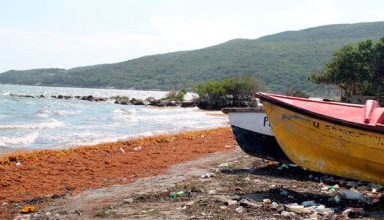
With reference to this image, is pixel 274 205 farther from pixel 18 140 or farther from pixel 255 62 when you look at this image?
pixel 255 62

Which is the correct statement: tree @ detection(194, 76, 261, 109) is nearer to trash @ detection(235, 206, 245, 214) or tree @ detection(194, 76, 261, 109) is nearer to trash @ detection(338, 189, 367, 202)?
trash @ detection(338, 189, 367, 202)

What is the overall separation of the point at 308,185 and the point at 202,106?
5072cm

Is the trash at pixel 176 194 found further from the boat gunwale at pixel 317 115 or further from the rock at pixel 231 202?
the boat gunwale at pixel 317 115

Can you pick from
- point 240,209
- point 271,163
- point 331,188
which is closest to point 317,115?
point 331,188

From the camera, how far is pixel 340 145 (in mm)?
8938

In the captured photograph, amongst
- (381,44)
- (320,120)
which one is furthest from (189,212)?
(381,44)

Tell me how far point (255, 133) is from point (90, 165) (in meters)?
4.35

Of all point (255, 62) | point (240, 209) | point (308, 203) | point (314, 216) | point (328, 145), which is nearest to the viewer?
point (314, 216)

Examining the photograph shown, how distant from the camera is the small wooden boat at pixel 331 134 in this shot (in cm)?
857

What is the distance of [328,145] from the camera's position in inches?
360

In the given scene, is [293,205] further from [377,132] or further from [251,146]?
[251,146]

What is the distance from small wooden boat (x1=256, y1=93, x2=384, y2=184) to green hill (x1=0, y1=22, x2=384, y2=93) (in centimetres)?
11594

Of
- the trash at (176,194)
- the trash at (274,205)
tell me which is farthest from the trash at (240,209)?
the trash at (176,194)

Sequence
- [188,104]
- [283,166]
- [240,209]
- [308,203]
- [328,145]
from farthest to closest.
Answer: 1. [188,104]
2. [283,166]
3. [328,145]
4. [308,203]
5. [240,209]
